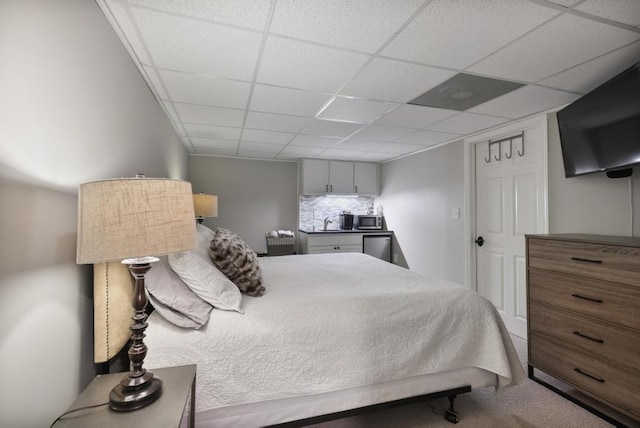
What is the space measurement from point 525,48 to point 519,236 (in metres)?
2.03

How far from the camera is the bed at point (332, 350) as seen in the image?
130 cm

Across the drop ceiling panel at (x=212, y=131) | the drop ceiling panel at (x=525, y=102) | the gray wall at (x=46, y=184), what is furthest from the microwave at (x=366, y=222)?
the gray wall at (x=46, y=184)

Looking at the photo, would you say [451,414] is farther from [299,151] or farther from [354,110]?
[299,151]

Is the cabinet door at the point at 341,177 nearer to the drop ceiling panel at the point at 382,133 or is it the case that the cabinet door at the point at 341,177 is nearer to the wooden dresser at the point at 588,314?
the drop ceiling panel at the point at 382,133

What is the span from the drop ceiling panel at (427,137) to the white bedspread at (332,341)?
7.13ft

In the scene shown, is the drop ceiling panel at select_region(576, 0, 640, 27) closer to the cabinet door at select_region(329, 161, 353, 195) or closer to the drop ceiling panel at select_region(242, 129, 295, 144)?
the drop ceiling panel at select_region(242, 129, 295, 144)

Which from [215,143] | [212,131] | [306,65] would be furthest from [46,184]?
[215,143]

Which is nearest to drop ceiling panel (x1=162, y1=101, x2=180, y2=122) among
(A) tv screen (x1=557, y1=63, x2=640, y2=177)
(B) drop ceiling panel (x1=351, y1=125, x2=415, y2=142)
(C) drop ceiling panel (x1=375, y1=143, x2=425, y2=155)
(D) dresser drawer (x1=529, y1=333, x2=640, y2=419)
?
(B) drop ceiling panel (x1=351, y1=125, x2=415, y2=142)

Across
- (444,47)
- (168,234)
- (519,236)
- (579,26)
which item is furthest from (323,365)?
(519,236)

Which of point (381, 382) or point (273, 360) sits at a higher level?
point (273, 360)

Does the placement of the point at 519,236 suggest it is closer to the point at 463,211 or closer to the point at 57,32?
the point at 463,211

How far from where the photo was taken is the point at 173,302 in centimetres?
134

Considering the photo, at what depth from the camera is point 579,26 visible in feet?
4.75

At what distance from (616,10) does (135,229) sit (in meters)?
2.33
